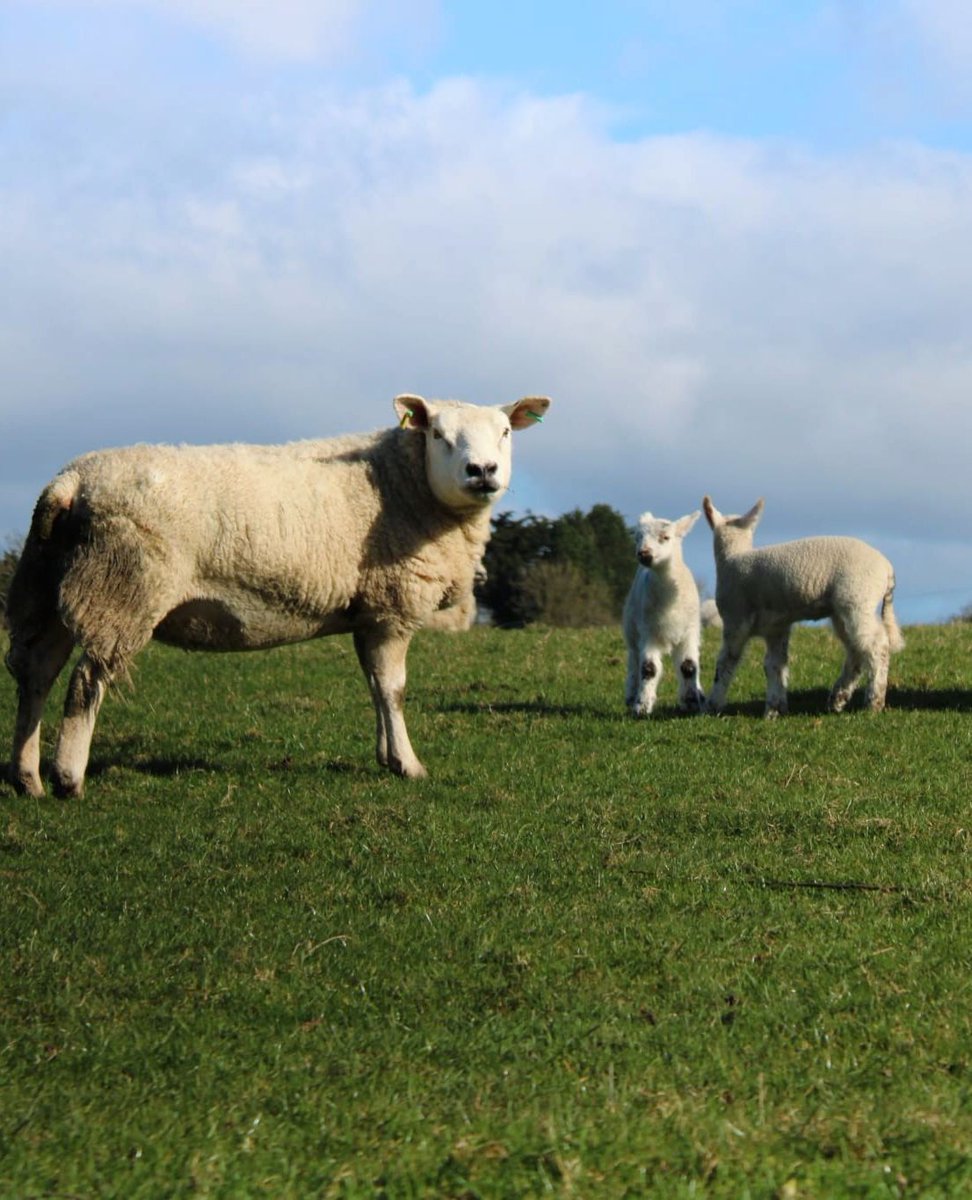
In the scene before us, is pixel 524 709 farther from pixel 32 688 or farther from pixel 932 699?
pixel 32 688

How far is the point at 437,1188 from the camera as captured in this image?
443cm

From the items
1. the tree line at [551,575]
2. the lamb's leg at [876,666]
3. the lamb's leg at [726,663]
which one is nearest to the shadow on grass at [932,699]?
the lamb's leg at [876,666]

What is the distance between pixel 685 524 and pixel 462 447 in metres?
3.50

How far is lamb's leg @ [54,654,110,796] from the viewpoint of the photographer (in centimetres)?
1030

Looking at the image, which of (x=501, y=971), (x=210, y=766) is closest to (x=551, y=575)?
(x=210, y=766)

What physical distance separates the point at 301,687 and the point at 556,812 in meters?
6.95

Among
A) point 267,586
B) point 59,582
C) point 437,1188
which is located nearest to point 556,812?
point 267,586

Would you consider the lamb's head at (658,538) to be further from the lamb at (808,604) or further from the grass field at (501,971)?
the grass field at (501,971)

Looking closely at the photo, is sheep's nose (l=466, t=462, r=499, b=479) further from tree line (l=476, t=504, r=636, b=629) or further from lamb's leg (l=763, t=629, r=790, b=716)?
tree line (l=476, t=504, r=636, b=629)

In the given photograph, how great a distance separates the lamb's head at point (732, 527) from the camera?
14055mm

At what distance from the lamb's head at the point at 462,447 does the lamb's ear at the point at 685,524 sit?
2.76m

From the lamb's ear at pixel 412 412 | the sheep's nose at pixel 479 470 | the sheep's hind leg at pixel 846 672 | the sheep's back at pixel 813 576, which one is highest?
the lamb's ear at pixel 412 412

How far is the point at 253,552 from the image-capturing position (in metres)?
10.5

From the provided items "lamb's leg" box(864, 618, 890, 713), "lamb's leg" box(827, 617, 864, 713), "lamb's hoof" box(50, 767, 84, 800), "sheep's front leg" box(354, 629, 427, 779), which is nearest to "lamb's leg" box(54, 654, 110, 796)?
"lamb's hoof" box(50, 767, 84, 800)
